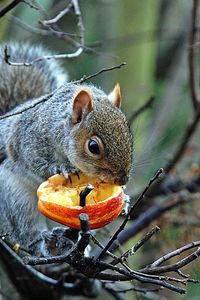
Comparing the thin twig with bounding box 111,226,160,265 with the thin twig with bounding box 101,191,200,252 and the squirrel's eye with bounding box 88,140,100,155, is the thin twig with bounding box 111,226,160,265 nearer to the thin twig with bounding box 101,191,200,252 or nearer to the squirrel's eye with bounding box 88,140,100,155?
the squirrel's eye with bounding box 88,140,100,155

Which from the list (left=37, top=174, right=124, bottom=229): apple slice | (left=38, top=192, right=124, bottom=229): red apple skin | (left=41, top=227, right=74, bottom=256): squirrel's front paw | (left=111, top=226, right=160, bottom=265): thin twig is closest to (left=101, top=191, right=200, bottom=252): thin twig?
(left=41, top=227, right=74, bottom=256): squirrel's front paw

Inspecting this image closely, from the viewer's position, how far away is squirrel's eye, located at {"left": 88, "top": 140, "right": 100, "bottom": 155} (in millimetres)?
1769

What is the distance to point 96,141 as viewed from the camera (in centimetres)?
179

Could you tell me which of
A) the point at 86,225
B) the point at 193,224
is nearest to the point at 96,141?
the point at 86,225

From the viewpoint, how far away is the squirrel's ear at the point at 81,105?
188cm

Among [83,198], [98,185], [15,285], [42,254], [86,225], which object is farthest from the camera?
[15,285]

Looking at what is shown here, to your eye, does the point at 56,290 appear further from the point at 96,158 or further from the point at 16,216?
the point at 96,158

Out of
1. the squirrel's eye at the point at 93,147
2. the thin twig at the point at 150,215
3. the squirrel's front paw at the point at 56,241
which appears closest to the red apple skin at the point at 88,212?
the squirrel's front paw at the point at 56,241

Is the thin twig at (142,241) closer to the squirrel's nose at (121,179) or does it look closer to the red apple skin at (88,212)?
the red apple skin at (88,212)

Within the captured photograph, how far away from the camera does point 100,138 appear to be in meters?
1.79

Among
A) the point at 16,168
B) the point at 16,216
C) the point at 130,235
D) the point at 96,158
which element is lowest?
the point at 130,235

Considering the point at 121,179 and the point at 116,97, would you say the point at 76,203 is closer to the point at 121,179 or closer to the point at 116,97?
the point at 121,179

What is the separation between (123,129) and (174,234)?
0.88 metres

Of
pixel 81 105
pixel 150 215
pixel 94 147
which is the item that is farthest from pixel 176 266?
pixel 150 215
